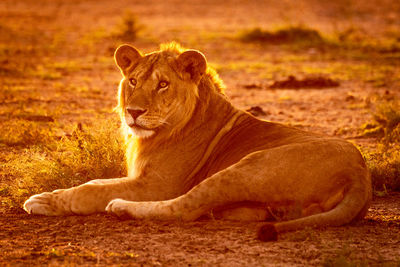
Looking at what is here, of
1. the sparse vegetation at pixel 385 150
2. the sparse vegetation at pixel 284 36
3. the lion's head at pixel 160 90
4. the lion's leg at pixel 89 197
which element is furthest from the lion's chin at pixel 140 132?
the sparse vegetation at pixel 284 36

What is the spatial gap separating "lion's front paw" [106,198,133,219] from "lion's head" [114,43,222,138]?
560 mm

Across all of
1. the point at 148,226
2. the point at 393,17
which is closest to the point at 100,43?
the point at 393,17

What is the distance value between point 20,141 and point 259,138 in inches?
140

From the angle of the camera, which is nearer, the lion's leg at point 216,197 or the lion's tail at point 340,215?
the lion's tail at point 340,215

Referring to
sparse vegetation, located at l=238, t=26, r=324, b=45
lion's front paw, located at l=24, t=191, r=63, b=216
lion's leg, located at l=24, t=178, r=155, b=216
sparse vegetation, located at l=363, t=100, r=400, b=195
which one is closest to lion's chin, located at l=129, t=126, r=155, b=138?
lion's leg, located at l=24, t=178, r=155, b=216

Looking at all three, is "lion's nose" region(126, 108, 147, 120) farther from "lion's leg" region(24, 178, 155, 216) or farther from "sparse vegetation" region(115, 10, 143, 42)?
"sparse vegetation" region(115, 10, 143, 42)

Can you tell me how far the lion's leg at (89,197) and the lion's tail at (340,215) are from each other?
1149 millimetres

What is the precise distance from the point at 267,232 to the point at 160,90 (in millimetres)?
1510

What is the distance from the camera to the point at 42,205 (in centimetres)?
536

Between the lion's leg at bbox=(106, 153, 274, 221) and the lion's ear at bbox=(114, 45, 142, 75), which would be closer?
the lion's leg at bbox=(106, 153, 274, 221)

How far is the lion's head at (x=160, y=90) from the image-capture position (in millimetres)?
5320

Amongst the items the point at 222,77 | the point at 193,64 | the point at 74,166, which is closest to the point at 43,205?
the point at 74,166

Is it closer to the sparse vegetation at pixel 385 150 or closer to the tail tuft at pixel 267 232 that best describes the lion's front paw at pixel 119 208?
the tail tuft at pixel 267 232

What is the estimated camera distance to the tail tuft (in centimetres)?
451
